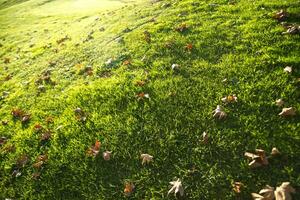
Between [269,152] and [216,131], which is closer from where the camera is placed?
[269,152]

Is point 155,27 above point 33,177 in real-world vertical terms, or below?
above

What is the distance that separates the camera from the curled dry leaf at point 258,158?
4.07 metres

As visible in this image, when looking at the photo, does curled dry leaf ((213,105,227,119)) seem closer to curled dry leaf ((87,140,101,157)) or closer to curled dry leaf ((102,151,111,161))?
curled dry leaf ((102,151,111,161))

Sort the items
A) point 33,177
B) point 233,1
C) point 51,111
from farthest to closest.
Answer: point 233,1 → point 51,111 → point 33,177

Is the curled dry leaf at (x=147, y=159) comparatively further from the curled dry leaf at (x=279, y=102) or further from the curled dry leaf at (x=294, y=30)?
the curled dry leaf at (x=294, y=30)

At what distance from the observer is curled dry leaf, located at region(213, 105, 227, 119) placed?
4.94 metres

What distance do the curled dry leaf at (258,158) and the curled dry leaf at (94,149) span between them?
252cm

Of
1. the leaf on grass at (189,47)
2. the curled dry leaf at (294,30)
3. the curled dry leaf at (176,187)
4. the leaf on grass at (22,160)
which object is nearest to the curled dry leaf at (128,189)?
the curled dry leaf at (176,187)

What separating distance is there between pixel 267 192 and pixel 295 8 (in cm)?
541

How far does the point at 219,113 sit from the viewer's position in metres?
5.00

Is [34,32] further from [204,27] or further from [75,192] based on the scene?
[75,192]

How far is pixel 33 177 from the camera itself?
5121 millimetres

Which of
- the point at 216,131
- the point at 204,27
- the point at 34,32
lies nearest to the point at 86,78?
the point at 204,27

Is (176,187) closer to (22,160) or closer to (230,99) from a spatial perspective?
(230,99)
